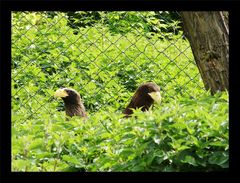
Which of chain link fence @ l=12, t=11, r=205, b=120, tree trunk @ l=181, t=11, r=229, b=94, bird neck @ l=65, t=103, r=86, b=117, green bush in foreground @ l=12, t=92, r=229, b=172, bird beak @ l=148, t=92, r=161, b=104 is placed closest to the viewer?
green bush in foreground @ l=12, t=92, r=229, b=172

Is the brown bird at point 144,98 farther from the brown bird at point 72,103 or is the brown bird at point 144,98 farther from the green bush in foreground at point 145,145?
the green bush in foreground at point 145,145

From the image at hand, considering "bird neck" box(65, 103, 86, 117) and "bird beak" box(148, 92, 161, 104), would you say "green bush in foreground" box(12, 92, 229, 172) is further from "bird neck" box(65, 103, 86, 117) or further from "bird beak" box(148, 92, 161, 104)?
"bird neck" box(65, 103, 86, 117)

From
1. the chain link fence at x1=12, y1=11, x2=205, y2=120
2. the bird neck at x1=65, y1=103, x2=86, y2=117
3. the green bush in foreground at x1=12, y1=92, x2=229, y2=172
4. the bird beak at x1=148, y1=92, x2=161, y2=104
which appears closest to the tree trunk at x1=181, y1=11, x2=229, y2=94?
the green bush in foreground at x1=12, y1=92, x2=229, y2=172

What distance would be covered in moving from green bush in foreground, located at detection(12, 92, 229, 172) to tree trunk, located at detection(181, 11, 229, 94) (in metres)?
0.30

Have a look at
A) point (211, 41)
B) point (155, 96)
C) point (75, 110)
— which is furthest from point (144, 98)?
point (211, 41)

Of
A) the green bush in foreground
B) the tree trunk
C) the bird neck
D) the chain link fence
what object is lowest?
the green bush in foreground

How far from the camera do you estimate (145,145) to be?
295 centimetres

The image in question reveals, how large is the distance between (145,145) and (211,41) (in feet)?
2.97

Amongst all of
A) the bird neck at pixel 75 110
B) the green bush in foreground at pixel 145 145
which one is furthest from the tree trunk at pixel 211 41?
the bird neck at pixel 75 110

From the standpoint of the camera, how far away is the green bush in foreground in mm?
2918

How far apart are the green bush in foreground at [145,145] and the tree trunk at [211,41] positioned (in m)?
0.30

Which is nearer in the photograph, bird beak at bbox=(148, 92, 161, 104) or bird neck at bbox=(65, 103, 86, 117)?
bird beak at bbox=(148, 92, 161, 104)
